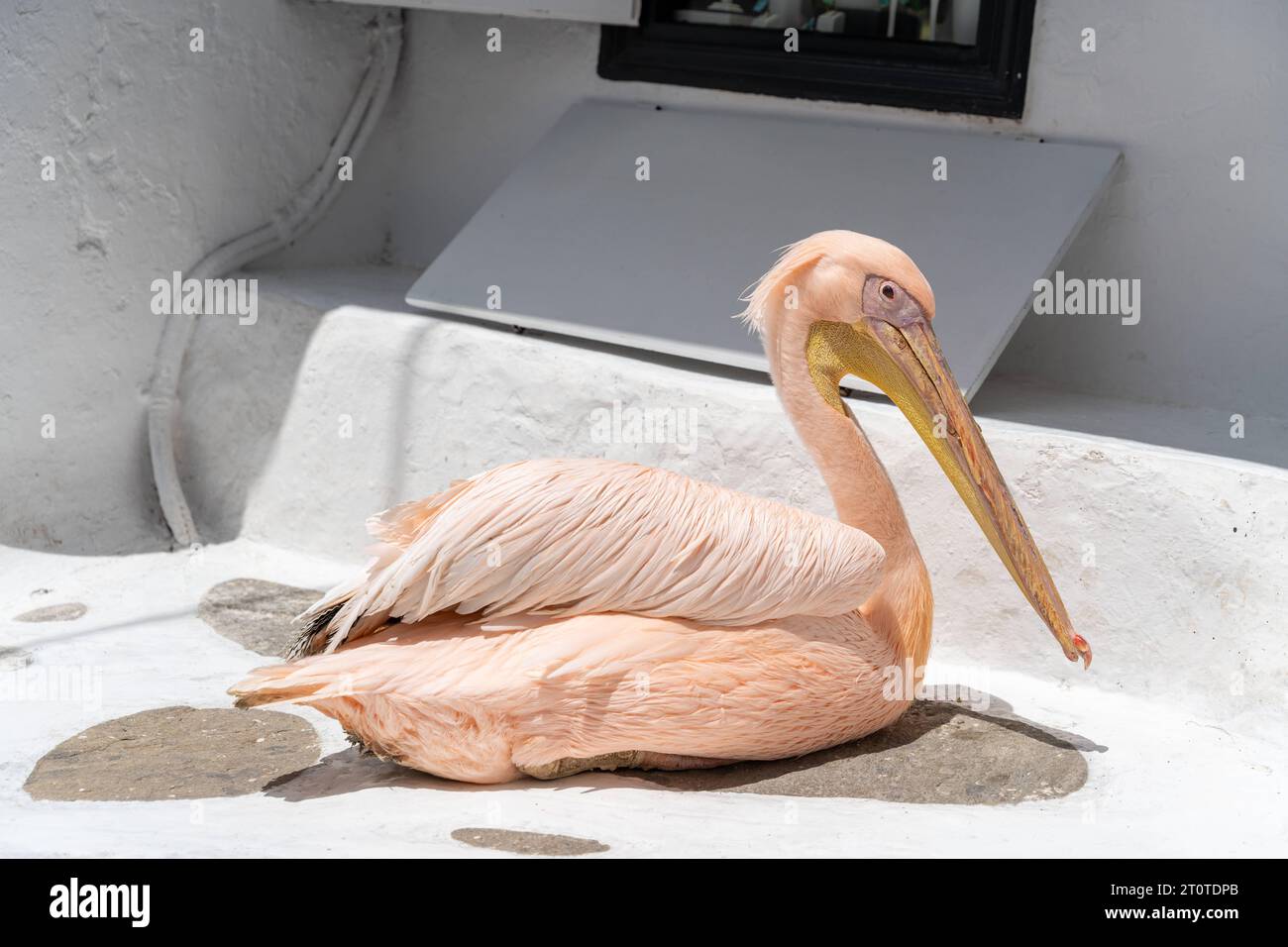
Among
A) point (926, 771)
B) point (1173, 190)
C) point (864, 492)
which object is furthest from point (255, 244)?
A: point (926, 771)

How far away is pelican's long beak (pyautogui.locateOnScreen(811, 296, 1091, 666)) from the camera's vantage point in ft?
11.8

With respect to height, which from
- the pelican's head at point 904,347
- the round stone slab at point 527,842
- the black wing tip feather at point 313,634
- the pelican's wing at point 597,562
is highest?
the pelican's head at point 904,347

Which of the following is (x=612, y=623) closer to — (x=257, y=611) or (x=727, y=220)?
(x=257, y=611)

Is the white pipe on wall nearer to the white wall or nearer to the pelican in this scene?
the white wall

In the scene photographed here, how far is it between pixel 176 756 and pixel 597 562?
128 centimetres

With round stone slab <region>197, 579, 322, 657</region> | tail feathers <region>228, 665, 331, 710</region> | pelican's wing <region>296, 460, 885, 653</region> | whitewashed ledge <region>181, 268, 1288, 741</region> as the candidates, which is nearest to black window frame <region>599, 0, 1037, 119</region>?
whitewashed ledge <region>181, 268, 1288, 741</region>

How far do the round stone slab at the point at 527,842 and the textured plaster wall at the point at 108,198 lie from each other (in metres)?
3.04

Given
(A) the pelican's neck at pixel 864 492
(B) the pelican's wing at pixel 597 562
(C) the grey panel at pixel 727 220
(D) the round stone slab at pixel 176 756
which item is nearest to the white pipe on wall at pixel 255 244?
(C) the grey panel at pixel 727 220

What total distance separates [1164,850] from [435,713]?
1647 millimetres

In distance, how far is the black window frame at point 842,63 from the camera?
5.11 m

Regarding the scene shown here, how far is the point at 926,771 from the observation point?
351cm

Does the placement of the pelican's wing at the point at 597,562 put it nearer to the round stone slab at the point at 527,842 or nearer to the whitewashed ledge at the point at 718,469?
the round stone slab at the point at 527,842
